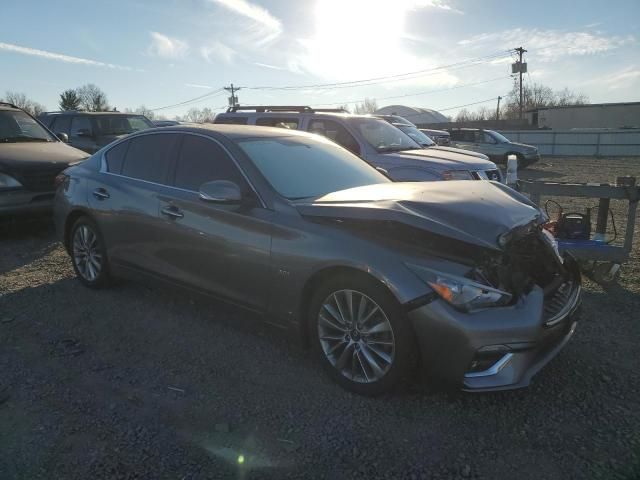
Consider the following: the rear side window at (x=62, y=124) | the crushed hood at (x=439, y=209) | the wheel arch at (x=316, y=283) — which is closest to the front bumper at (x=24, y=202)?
the crushed hood at (x=439, y=209)

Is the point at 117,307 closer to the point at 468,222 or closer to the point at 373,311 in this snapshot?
the point at 373,311

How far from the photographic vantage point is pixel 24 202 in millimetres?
7262

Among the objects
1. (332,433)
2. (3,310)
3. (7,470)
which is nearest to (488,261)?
(332,433)

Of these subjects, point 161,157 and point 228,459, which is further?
point 161,157

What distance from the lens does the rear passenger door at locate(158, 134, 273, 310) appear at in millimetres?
3689

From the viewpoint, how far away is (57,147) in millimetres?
8469

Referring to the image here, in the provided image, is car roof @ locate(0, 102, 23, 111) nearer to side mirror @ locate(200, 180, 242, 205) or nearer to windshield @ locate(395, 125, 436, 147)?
side mirror @ locate(200, 180, 242, 205)

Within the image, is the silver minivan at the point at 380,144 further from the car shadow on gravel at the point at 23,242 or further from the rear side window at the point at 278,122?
the car shadow on gravel at the point at 23,242

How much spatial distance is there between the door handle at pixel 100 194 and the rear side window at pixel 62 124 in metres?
8.57

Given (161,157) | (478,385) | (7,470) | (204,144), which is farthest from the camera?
(161,157)

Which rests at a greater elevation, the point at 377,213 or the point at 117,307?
the point at 377,213

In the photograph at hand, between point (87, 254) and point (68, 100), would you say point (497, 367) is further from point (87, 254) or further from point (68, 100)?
point (68, 100)

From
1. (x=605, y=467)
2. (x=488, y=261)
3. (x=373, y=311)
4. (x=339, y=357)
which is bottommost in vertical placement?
(x=605, y=467)

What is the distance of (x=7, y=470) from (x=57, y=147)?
276 inches
